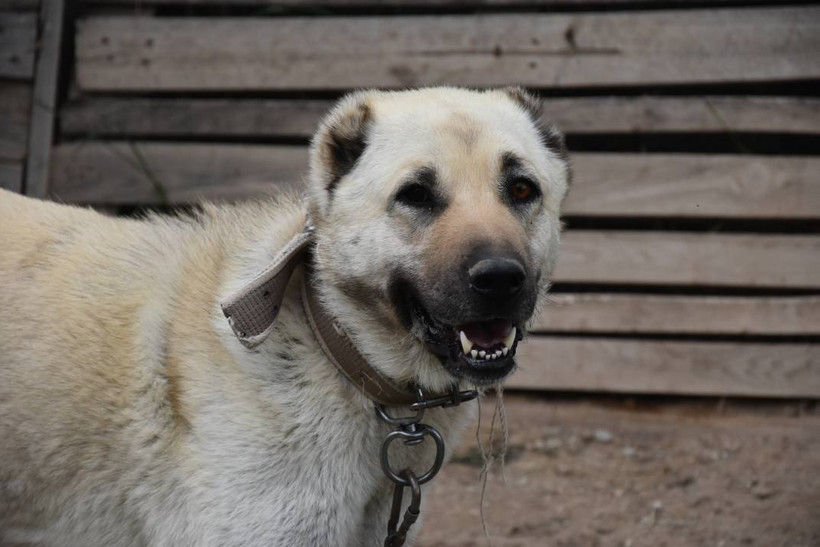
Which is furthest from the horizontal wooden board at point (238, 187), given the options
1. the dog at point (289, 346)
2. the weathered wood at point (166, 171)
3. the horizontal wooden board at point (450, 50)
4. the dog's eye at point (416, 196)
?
the dog's eye at point (416, 196)

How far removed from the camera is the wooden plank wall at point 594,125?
5.04m

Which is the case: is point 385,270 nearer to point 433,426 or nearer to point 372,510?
point 433,426

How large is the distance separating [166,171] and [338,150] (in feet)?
9.19

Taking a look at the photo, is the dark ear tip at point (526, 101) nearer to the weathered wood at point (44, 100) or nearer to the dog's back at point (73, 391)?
the dog's back at point (73, 391)

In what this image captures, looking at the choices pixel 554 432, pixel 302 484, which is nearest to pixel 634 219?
pixel 554 432

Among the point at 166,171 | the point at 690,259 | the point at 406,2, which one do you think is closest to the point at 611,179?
the point at 690,259

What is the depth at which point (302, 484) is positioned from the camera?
2443 mm

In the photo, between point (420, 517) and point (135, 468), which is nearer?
point (135, 468)

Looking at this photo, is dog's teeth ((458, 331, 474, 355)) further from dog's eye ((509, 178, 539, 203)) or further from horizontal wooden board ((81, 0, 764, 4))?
horizontal wooden board ((81, 0, 764, 4))

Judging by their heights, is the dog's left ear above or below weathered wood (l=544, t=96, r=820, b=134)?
above

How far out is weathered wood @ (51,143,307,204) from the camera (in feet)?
17.3

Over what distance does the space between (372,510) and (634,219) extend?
335 centimetres

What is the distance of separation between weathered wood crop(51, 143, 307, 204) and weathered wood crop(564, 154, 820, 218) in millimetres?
1599

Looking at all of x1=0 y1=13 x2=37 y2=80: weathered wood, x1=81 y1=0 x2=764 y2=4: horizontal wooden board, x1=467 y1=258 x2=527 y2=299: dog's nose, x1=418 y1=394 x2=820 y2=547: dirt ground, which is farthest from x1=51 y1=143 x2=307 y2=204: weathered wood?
x1=467 y1=258 x2=527 y2=299: dog's nose
